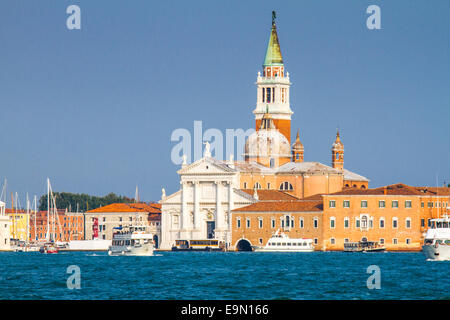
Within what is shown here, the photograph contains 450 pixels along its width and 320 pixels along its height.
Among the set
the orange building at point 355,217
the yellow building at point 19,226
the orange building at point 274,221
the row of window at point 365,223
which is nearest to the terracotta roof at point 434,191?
the orange building at point 355,217

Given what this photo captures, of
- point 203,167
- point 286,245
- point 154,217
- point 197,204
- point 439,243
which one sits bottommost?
point 439,243

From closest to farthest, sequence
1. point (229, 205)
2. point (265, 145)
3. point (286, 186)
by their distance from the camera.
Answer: point (229, 205) < point (286, 186) < point (265, 145)

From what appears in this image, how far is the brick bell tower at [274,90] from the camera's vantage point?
127 meters

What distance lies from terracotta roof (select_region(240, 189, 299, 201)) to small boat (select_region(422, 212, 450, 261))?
30.7 m

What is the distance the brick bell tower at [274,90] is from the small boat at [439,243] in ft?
153

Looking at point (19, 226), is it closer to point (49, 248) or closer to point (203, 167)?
point (49, 248)

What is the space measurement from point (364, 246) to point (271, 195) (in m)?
14.8

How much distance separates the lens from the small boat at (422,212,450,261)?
7844 cm

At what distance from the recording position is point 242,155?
4813 inches

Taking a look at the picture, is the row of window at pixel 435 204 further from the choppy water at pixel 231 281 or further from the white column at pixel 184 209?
the choppy water at pixel 231 281

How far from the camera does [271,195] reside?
369ft

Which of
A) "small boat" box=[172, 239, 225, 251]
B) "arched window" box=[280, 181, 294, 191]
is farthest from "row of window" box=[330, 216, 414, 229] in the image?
"arched window" box=[280, 181, 294, 191]

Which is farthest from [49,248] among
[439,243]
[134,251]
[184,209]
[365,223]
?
[439,243]
